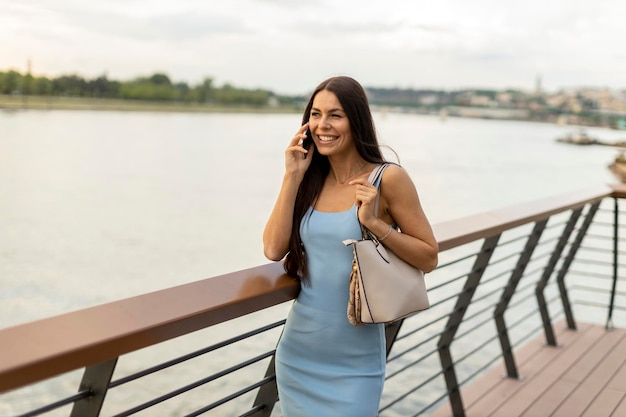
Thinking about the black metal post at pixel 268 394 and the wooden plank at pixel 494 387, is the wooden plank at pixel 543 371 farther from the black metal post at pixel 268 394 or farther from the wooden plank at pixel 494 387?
the black metal post at pixel 268 394

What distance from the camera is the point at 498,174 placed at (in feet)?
230

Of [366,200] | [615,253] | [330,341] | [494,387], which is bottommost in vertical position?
[494,387]

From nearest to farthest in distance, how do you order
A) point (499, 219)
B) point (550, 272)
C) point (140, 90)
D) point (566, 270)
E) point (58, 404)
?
point (58, 404), point (499, 219), point (550, 272), point (566, 270), point (140, 90)

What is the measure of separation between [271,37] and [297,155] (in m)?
85.5

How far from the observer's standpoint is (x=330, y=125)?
1636 millimetres

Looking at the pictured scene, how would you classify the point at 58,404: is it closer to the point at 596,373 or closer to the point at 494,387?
the point at 494,387

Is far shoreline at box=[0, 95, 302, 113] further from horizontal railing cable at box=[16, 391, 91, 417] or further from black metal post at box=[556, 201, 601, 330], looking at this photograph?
horizontal railing cable at box=[16, 391, 91, 417]

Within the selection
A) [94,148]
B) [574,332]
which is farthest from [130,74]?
[574,332]

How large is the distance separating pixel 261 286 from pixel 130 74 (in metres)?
79.0

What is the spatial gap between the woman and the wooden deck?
1448 mm

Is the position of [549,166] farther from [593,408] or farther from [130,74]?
[593,408]

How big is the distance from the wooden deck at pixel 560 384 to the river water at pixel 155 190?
5.57 ft

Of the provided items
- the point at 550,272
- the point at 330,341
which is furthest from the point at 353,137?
the point at 550,272

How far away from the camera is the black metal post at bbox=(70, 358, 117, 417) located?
1162 mm
